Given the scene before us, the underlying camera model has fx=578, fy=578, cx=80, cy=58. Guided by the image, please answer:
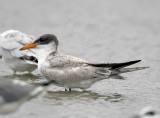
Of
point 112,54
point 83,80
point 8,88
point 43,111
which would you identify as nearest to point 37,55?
point 83,80

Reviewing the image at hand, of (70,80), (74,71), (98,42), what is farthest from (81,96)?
(98,42)

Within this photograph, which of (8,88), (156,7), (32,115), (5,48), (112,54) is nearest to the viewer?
(8,88)

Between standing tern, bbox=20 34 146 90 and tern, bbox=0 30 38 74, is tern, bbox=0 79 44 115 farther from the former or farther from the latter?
tern, bbox=0 30 38 74

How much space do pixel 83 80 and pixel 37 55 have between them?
944 millimetres

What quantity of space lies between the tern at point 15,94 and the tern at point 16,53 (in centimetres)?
342

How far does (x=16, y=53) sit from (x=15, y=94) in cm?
381

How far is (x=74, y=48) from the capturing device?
13.4 metres

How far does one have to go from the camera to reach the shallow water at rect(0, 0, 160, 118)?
862cm

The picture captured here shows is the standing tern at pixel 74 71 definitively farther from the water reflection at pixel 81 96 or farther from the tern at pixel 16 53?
the tern at pixel 16 53

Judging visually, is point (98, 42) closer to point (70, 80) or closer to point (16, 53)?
point (16, 53)

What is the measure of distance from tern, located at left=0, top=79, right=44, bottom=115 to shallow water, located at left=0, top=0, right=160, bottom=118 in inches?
33.3

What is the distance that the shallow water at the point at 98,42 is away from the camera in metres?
8.62

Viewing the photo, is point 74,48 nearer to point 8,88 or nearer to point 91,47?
point 91,47

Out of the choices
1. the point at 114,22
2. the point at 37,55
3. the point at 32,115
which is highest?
the point at 114,22
